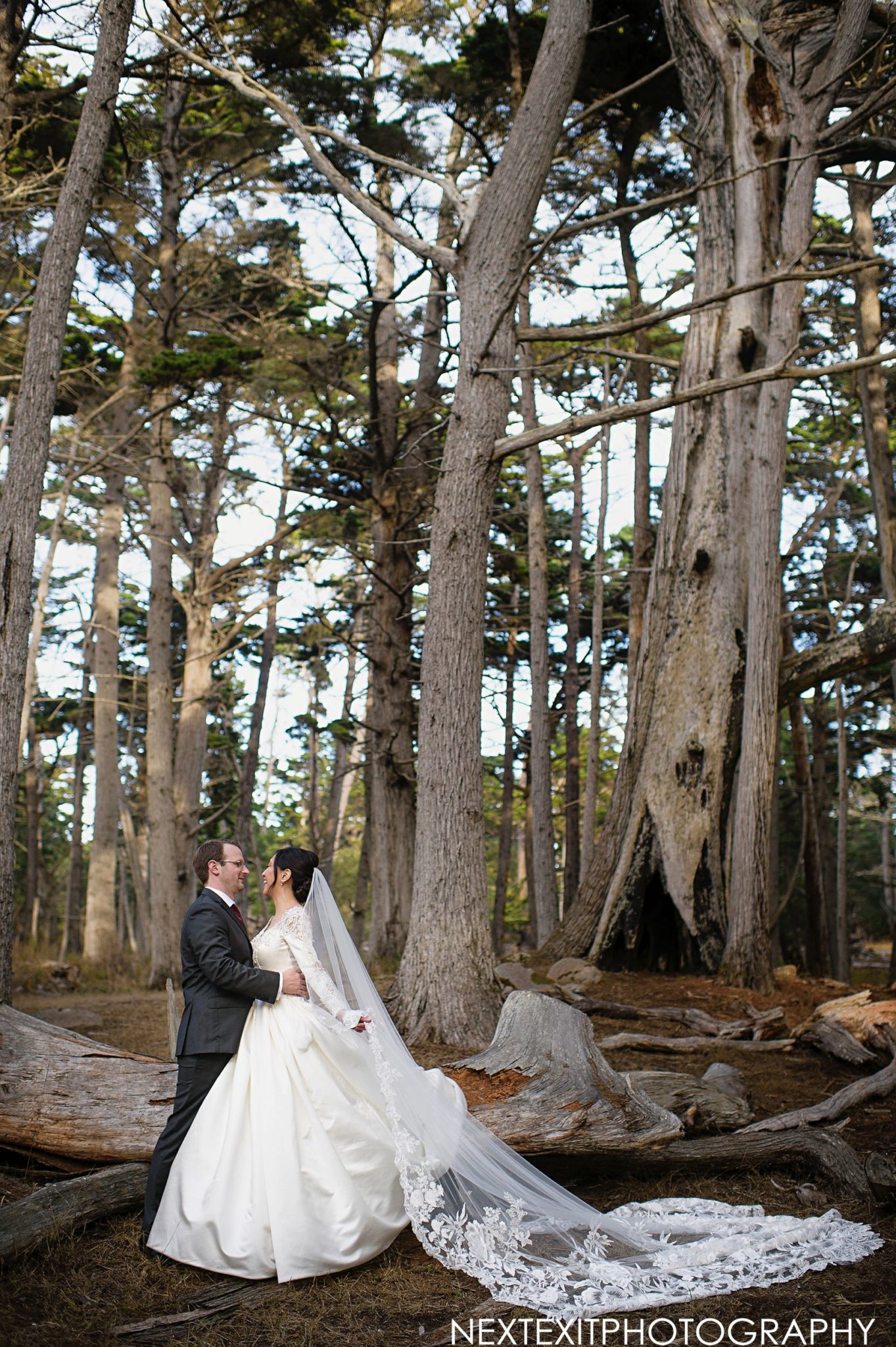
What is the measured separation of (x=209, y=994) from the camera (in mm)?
4684

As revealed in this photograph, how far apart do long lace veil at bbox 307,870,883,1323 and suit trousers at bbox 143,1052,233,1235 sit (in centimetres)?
71

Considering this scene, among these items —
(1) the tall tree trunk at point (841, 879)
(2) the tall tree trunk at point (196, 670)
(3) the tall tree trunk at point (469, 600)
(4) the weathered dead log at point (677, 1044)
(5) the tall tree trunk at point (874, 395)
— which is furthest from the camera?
(1) the tall tree trunk at point (841, 879)

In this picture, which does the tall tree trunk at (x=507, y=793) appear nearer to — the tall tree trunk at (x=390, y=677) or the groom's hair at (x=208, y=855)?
the tall tree trunk at (x=390, y=677)

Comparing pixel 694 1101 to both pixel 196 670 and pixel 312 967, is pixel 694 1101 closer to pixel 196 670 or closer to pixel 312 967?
pixel 312 967

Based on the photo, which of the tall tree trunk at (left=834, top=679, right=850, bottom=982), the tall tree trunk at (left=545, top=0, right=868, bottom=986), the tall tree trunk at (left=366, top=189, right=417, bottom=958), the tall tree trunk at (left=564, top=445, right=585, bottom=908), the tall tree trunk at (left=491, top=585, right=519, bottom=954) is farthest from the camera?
the tall tree trunk at (left=491, top=585, right=519, bottom=954)

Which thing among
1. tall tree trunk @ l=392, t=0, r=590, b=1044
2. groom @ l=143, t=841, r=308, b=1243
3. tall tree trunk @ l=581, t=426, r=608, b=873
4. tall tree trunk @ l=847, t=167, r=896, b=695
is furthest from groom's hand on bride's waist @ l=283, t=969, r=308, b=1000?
tall tree trunk @ l=581, t=426, r=608, b=873

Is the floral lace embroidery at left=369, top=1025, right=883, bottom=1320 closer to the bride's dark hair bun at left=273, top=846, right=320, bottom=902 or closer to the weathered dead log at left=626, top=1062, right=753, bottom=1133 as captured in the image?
the bride's dark hair bun at left=273, top=846, right=320, bottom=902

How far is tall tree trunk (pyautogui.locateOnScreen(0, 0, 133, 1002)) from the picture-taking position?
24.5 ft

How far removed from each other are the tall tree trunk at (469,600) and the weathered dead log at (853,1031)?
113 inches

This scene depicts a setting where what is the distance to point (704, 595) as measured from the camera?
12.7 meters

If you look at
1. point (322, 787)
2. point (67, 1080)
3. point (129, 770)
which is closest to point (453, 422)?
point (67, 1080)

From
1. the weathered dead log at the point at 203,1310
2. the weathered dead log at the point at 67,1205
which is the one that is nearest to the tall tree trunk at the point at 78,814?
the weathered dead log at the point at 67,1205

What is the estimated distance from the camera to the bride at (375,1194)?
14.0ft

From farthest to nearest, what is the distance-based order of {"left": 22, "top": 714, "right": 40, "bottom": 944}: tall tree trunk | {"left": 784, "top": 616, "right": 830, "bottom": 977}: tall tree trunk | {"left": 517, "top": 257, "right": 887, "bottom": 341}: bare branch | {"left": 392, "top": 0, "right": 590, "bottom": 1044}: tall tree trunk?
1. {"left": 22, "top": 714, "right": 40, "bottom": 944}: tall tree trunk
2. {"left": 784, "top": 616, "right": 830, "bottom": 977}: tall tree trunk
3. {"left": 392, "top": 0, "right": 590, "bottom": 1044}: tall tree trunk
4. {"left": 517, "top": 257, "right": 887, "bottom": 341}: bare branch
